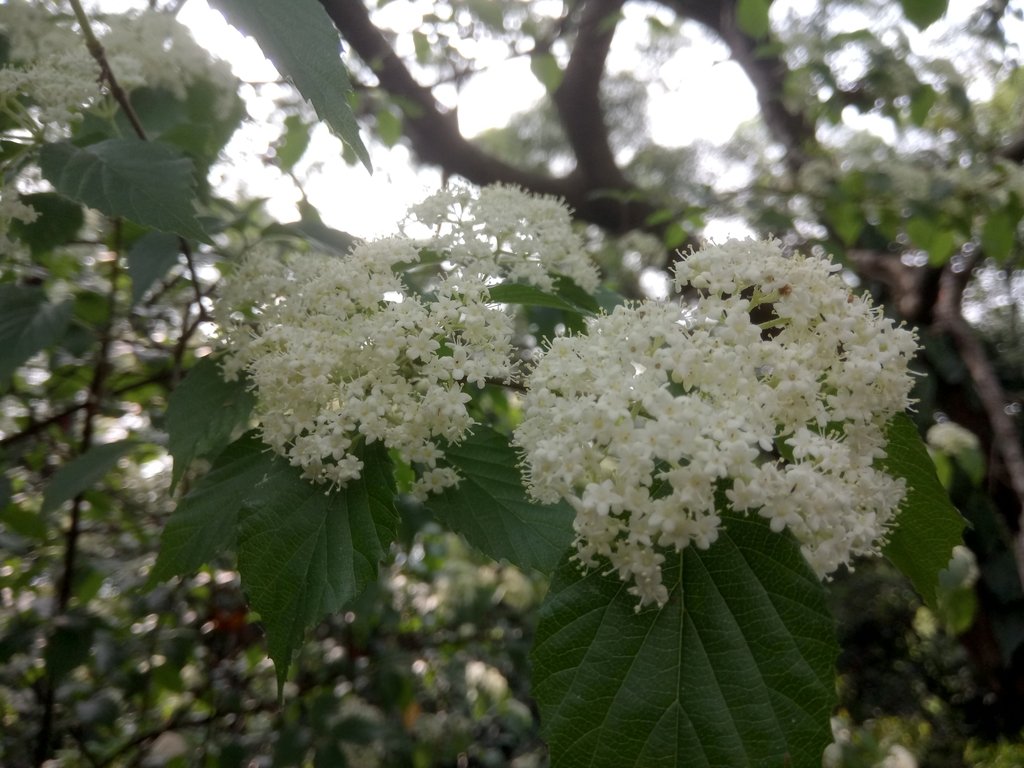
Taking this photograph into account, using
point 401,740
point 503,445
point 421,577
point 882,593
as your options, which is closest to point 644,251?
point 421,577

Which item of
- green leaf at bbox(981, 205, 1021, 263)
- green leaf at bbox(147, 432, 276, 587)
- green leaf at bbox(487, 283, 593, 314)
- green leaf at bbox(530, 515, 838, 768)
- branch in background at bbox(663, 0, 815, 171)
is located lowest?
green leaf at bbox(530, 515, 838, 768)

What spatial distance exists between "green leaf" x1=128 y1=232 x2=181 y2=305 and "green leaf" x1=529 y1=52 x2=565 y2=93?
2.10 meters

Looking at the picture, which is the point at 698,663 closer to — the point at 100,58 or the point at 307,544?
the point at 307,544

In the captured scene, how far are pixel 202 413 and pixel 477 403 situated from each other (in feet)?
1.85

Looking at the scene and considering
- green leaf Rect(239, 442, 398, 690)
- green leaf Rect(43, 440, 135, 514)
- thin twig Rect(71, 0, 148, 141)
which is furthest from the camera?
green leaf Rect(43, 440, 135, 514)

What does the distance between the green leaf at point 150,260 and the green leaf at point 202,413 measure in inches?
11.8

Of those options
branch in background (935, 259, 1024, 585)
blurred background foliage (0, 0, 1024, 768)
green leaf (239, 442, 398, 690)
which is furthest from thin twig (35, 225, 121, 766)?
branch in background (935, 259, 1024, 585)

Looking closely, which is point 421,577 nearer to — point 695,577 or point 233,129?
point 233,129

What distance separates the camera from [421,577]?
3533 millimetres

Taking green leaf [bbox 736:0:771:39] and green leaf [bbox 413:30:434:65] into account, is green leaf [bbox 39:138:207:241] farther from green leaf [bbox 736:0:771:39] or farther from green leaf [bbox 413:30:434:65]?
green leaf [bbox 413:30:434:65]

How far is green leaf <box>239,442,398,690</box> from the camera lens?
90cm

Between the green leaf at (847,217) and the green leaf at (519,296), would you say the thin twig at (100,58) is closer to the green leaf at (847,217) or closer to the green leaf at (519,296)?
the green leaf at (519,296)

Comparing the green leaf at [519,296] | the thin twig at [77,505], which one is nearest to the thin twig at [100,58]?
the thin twig at [77,505]

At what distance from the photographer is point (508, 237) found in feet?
4.32
